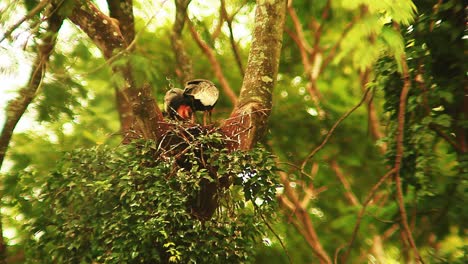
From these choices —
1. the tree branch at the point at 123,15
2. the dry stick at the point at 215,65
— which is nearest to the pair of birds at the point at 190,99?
the tree branch at the point at 123,15

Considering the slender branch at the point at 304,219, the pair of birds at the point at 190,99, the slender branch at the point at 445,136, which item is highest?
the pair of birds at the point at 190,99

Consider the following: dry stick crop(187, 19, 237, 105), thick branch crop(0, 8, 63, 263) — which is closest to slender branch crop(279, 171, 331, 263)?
dry stick crop(187, 19, 237, 105)

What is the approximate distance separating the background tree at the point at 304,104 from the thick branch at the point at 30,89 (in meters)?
0.01

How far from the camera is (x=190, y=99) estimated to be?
3.93 m

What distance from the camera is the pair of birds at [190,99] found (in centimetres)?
392

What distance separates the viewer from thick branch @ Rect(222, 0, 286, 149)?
3.68 metres

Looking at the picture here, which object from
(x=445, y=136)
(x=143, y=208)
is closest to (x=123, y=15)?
(x=143, y=208)

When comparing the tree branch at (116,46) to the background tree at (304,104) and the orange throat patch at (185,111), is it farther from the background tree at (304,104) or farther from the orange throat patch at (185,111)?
the orange throat patch at (185,111)

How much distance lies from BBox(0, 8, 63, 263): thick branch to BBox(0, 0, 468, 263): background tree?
0.5 inches

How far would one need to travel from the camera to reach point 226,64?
6.72 metres

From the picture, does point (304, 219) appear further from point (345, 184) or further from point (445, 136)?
point (445, 136)

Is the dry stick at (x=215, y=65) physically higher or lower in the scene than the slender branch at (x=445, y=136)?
higher

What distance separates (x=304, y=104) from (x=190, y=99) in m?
2.32

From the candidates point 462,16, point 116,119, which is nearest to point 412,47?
point 462,16
